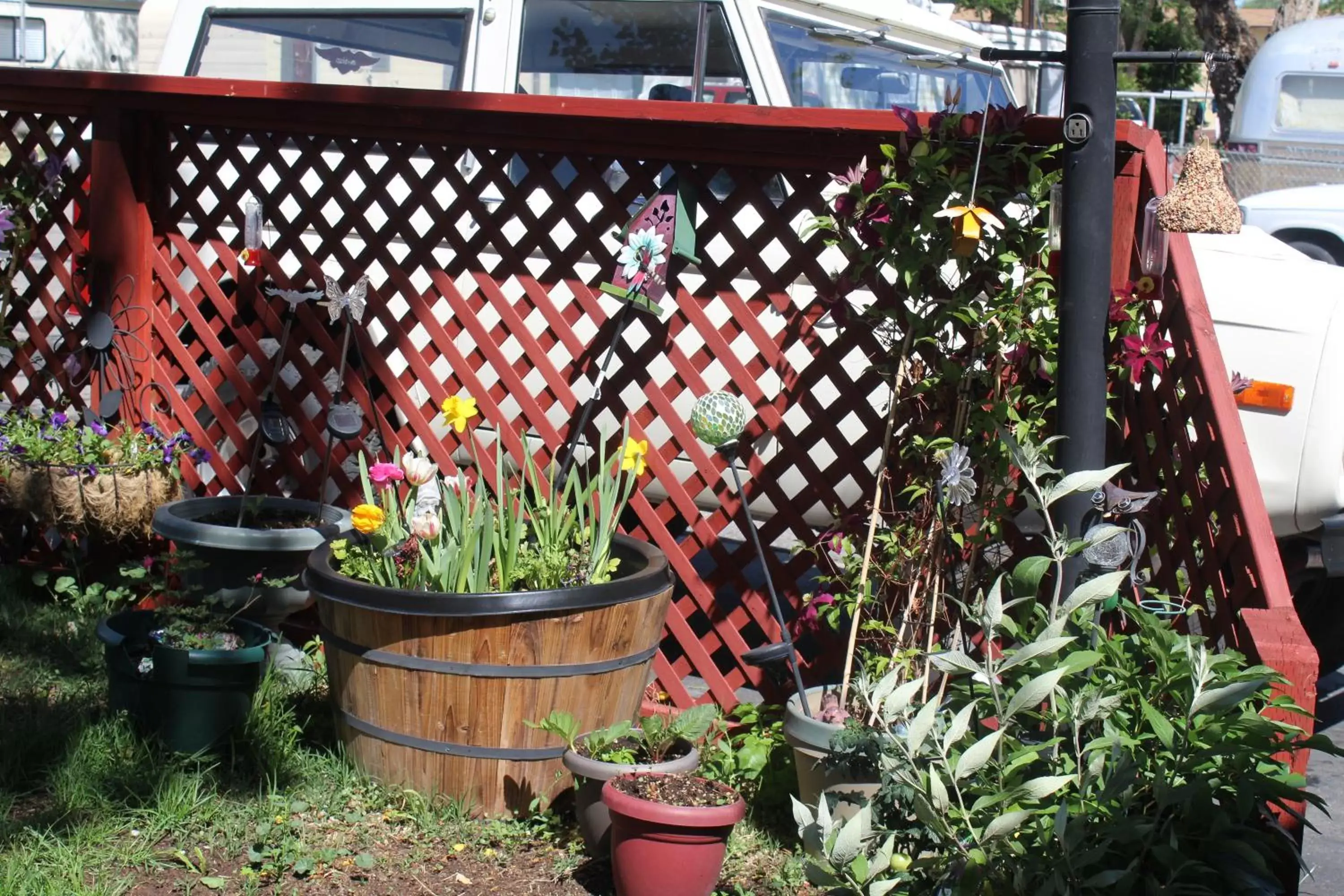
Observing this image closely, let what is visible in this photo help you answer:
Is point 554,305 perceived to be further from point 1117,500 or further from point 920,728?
point 920,728

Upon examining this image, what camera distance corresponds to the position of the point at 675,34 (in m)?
5.32

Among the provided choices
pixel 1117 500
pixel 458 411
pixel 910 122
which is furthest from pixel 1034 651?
pixel 458 411

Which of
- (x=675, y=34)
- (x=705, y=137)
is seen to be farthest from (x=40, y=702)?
(x=675, y=34)

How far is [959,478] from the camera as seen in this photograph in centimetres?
308

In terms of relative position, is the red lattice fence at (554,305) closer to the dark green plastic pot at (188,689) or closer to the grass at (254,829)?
the grass at (254,829)

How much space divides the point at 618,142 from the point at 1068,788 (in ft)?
7.28

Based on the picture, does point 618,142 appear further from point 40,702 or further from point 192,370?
point 40,702

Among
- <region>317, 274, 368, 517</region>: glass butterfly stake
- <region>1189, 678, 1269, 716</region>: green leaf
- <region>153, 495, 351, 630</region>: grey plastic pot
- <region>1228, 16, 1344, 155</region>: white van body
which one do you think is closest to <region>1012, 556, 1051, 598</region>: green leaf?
<region>1189, 678, 1269, 716</region>: green leaf

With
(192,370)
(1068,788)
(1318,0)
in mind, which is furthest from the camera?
(1318,0)

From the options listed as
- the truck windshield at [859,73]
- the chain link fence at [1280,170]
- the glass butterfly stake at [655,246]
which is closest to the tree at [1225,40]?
the chain link fence at [1280,170]

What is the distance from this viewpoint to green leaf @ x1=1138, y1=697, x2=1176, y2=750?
2105 mm

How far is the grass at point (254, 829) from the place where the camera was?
10.0ft

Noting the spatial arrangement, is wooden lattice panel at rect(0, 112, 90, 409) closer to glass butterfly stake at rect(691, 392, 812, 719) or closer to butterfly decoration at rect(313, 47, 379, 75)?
A: butterfly decoration at rect(313, 47, 379, 75)

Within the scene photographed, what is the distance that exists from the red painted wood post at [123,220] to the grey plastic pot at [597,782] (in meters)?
2.56
